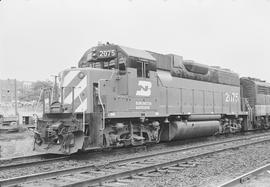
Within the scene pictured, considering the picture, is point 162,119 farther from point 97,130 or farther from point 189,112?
point 97,130

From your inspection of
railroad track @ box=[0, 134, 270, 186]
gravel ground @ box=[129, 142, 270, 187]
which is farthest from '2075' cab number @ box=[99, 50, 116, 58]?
gravel ground @ box=[129, 142, 270, 187]

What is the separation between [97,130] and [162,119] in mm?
4008

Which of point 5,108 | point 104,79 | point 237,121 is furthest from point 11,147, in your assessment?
point 5,108

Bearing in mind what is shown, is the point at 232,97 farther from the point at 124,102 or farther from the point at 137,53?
the point at 124,102

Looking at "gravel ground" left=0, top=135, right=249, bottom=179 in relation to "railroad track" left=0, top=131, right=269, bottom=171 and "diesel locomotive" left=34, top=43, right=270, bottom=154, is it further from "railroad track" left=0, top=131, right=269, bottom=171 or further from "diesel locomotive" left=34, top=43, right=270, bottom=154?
"diesel locomotive" left=34, top=43, right=270, bottom=154

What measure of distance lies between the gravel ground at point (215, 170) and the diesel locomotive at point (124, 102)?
2.83 m

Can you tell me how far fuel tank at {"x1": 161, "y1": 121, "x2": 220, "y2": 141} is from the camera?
13.5 meters

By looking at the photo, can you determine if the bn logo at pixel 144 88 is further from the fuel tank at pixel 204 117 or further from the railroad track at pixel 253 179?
the railroad track at pixel 253 179

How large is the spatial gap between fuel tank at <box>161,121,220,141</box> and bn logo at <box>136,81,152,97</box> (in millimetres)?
2300

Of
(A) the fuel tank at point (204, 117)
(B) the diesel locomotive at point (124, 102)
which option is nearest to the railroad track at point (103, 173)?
(B) the diesel locomotive at point (124, 102)

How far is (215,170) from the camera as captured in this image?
795 cm

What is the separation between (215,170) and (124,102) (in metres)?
4.09

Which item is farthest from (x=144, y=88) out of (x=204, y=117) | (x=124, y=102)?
(x=204, y=117)

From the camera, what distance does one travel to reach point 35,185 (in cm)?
645
